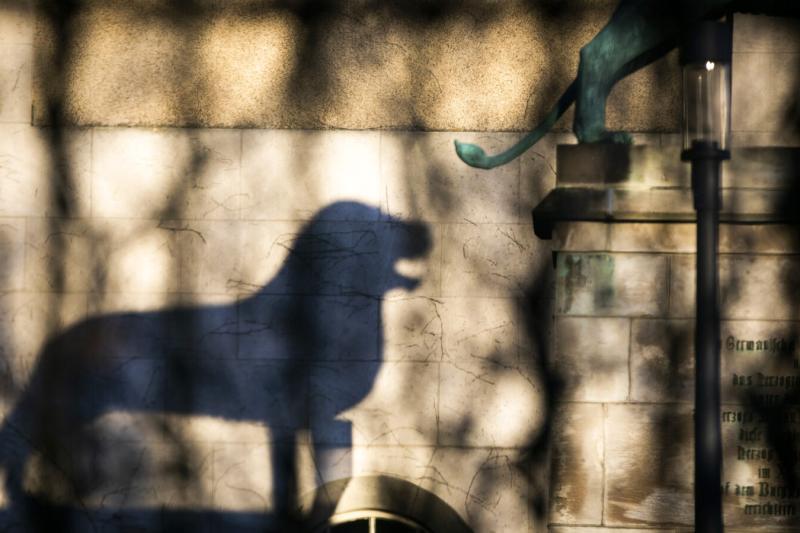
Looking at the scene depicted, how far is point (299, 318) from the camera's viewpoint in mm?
7297

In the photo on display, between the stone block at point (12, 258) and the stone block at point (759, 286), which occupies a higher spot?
the stone block at point (12, 258)

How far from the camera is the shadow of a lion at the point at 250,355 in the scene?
23.8 feet

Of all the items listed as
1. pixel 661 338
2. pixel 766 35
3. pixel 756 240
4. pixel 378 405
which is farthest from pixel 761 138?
pixel 378 405

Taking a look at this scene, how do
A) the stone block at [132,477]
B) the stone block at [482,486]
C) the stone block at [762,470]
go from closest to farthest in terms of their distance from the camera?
the stone block at [762,470]
the stone block at [482,486]
the stone block at [132,477]

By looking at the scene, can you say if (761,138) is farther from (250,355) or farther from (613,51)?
(250,355)

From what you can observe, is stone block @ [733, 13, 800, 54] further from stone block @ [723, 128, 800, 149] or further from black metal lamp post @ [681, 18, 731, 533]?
black metal lamp post @ [681, 18, 731, 533]

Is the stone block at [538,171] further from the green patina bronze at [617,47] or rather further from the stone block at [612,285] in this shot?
the stone block at [612,285]

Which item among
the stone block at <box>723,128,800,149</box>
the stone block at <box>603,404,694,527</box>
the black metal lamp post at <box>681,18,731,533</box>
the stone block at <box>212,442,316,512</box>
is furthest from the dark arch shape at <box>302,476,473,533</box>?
the stone block at <box>723,128,800,149</box>

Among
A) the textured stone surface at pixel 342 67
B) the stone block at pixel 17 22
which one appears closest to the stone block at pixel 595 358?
the textured stone surface at pixel 342 67

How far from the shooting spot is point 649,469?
6.07m

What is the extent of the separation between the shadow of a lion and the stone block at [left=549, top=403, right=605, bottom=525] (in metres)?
1.76

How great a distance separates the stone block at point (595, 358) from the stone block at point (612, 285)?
9 cm

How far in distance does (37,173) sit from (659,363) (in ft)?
16.0

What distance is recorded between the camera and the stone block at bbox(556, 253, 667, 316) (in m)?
6.11
